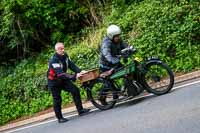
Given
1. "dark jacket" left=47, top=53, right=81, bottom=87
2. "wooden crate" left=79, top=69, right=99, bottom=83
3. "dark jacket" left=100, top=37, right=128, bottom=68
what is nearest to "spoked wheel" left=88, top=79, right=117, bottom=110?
"wooden crate" left=79, top=69, right=99, bottom=83

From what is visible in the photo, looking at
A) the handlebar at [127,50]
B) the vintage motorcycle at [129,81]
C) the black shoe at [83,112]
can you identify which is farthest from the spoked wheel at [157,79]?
the black shoe at [83,112]

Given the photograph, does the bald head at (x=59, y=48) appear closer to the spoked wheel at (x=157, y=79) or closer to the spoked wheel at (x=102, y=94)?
the spoked wheel at (x=102, y=94)

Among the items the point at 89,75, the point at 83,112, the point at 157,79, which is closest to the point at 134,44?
the point at 89,75

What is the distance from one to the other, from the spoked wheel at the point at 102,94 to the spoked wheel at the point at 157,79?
3.04ft

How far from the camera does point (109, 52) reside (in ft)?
38.4

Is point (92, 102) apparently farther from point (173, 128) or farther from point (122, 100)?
point (173, 128)

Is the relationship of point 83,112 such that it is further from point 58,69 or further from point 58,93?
point 58,69

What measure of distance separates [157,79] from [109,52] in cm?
126

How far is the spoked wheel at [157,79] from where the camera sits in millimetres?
11359

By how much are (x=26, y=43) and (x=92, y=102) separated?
26.4ft

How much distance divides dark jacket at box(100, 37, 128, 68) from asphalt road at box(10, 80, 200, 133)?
3.40ft

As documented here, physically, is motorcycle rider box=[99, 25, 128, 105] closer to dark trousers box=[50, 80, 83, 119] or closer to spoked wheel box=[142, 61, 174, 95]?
dark trousers box=[50, 80, 83, 119]

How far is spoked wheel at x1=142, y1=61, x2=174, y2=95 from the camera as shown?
1136cm

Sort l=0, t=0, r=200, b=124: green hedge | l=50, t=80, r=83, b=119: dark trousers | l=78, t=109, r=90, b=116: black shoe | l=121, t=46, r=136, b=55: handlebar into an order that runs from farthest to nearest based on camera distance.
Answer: l=0, t=0, r=200, b=124: green hedge, l=78, t=109, r=90, b=116: black shoe, l=50, t=80, r=83, b=119: dark trousers, l=121, t=46, r=136, b=55: handlebar
